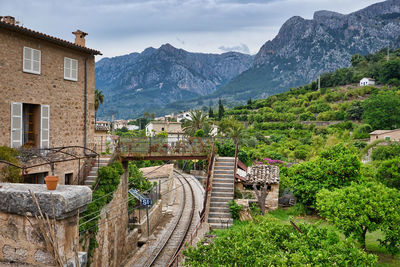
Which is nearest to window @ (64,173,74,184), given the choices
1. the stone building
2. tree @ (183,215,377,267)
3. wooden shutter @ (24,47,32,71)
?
the stone building

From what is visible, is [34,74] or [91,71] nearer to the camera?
[34,74]

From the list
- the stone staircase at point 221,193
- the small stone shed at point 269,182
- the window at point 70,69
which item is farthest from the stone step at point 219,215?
the window at point 70,69

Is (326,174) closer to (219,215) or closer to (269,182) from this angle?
(269,182)

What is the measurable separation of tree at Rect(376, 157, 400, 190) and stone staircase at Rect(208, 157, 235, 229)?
341 inches

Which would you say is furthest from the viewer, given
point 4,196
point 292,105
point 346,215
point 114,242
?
point 292,105

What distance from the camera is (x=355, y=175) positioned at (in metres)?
17.7

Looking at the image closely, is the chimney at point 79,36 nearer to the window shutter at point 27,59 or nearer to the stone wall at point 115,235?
the window shutter at point 27,59

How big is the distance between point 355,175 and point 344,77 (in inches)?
3564

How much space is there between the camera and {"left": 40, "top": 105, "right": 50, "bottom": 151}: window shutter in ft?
50.5

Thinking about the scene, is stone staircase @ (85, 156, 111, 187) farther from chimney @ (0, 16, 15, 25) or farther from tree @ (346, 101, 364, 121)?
tree @ (346, 101, 364, 121)

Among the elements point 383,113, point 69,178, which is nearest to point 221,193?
point 69,178

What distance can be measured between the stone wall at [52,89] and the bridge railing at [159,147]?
2119 mm

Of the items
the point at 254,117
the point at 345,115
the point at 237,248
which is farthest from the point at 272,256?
the point at 254,117

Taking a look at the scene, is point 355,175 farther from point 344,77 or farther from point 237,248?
point 344,77
